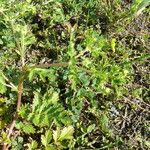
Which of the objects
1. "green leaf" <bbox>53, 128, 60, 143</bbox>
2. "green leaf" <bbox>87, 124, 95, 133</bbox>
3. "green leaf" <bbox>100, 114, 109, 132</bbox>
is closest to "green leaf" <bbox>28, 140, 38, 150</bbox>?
"green leaf" <bbox>53, 128, 60, 143</bbox>

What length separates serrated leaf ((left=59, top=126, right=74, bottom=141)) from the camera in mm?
2922

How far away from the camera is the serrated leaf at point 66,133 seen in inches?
115

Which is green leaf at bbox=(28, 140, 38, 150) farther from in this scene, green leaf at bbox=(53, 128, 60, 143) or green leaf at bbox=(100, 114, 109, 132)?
green leaf at bbox=(100, 114, 109, 132)

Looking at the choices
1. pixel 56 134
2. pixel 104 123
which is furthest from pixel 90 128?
A: pixel 56 134

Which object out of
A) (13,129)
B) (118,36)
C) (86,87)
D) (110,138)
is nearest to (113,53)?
(118,36)

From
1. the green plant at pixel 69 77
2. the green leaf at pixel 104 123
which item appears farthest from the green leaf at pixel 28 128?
the green leaf at pixel 104 123

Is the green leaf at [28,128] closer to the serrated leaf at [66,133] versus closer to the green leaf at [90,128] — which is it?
the serrated leaf at [66,133]

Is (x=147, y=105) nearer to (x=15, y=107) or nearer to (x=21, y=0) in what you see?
(x=15, y=107)

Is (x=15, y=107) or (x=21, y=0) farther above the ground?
(x=21, y=0)

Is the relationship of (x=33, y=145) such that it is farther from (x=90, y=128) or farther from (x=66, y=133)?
(x=90, y=128)

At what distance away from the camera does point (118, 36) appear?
12.1ft

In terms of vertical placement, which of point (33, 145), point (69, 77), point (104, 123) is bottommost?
point (33, 145)

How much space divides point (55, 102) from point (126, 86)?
0.73 m

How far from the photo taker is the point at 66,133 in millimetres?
2938
